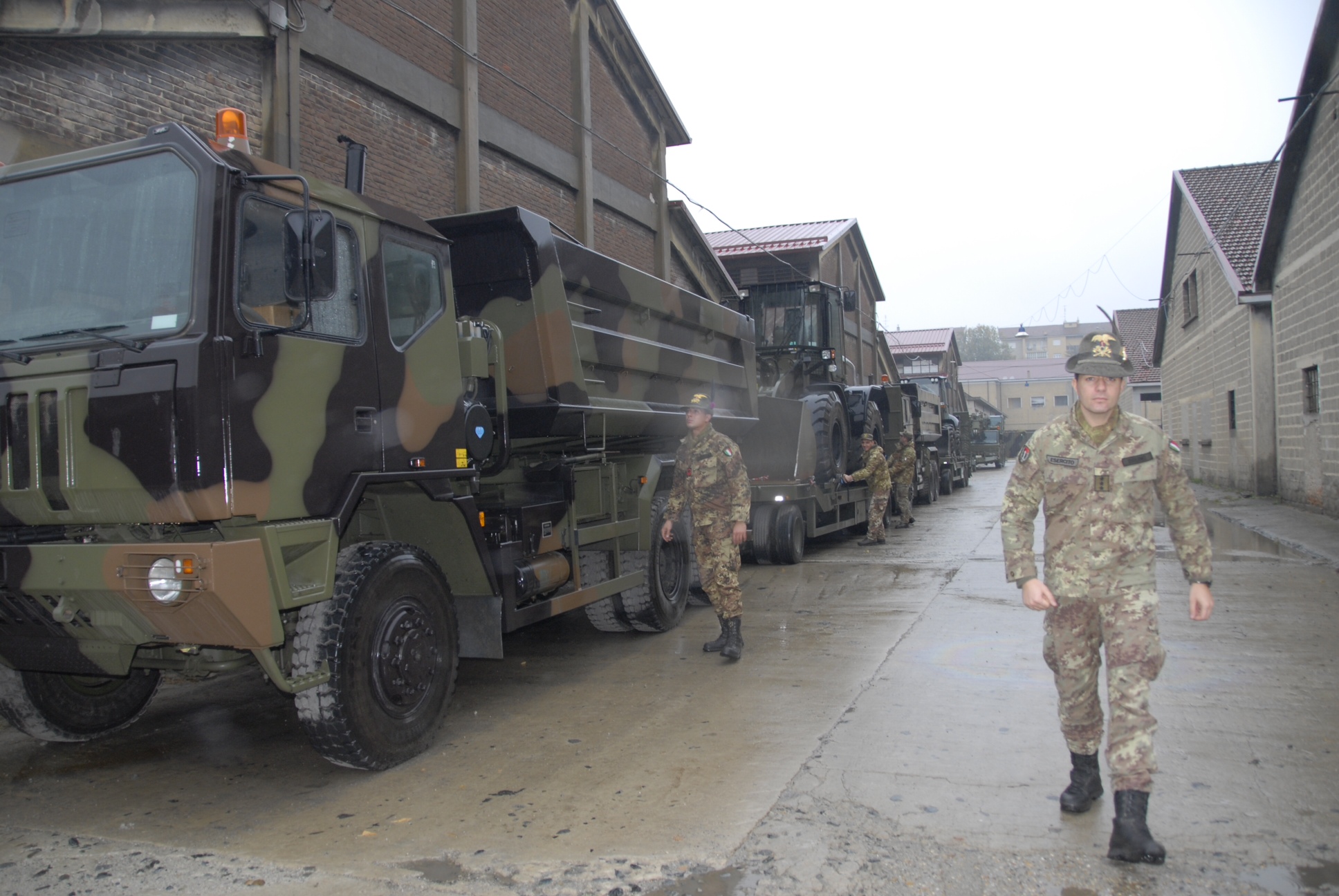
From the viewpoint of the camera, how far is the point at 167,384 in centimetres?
377

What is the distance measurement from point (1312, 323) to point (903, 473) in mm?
6823

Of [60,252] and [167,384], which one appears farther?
[60,252]

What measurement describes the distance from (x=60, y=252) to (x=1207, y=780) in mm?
5415

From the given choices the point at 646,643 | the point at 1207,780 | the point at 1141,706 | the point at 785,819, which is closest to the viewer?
the point at 1141,706

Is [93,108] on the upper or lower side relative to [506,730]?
upper

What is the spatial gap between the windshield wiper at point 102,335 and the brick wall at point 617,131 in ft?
38.8

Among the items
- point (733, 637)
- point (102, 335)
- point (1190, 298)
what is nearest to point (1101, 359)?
point (733, 637)

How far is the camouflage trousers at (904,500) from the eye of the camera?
53.3 feet

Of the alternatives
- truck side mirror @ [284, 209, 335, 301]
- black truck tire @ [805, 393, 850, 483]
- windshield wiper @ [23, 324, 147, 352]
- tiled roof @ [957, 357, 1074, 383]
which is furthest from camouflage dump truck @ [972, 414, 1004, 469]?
windshield wiper @ [23, 324, 147, 352]

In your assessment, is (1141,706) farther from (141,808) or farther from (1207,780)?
(141,808)

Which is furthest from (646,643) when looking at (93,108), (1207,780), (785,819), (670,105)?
(670,105)

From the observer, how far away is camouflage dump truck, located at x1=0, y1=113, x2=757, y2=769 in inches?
150

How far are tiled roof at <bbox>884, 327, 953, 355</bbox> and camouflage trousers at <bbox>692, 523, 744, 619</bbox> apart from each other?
4178cm

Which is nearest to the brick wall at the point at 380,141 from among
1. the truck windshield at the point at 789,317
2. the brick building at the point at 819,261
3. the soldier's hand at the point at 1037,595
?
the truck windshield at the point at 789,317
